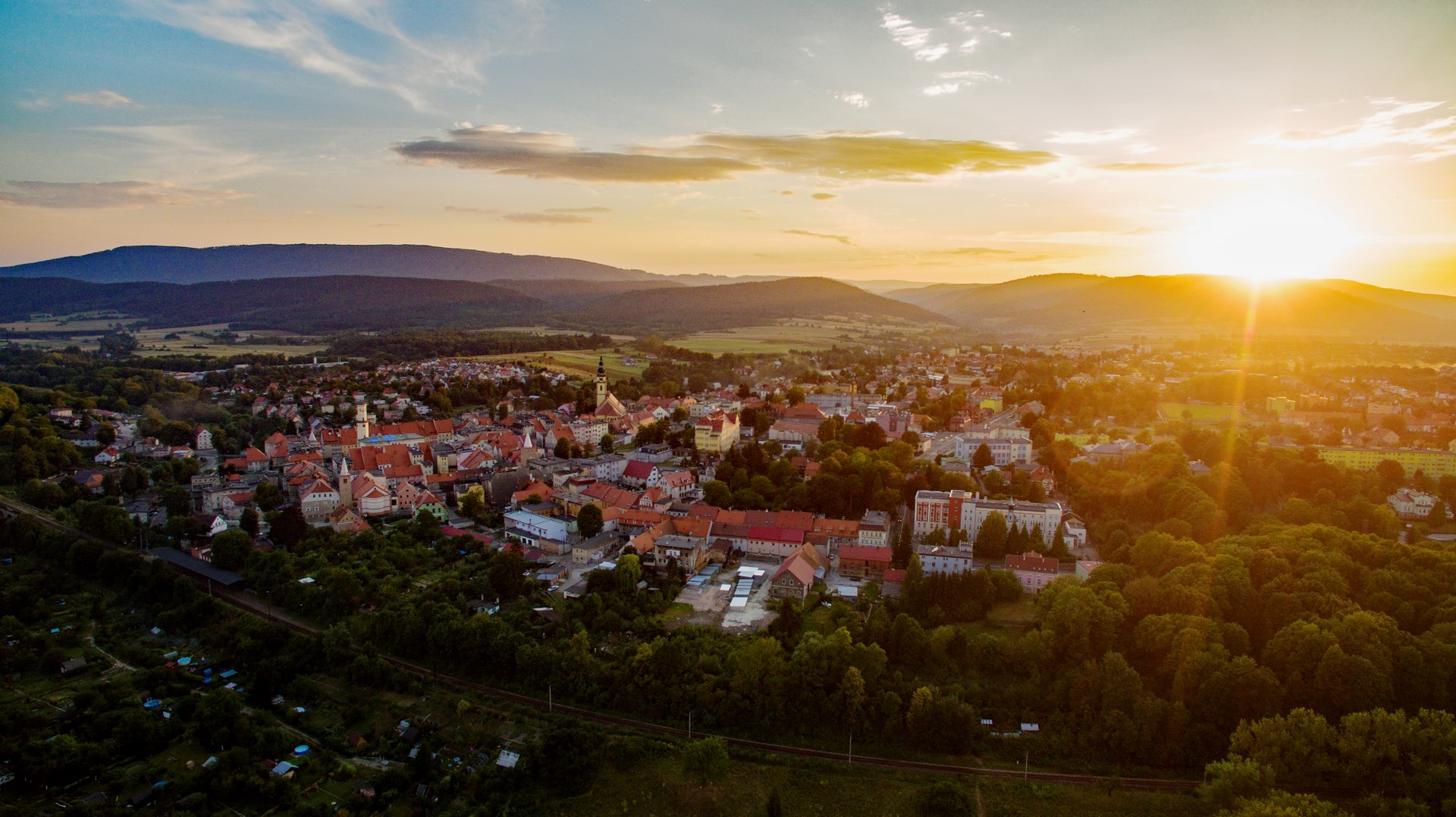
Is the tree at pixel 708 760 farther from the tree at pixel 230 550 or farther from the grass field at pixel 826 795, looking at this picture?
the tree at pixel 230 550

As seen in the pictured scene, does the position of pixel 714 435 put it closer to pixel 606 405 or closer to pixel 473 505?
pixel 606 405

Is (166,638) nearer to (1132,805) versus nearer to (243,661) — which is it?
(243,661)

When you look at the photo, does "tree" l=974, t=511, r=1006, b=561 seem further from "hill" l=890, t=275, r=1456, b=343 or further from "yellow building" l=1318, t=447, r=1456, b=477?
"hill" l=890, t=275, r=1456, b=343

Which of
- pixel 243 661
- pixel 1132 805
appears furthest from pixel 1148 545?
pixel 243 661

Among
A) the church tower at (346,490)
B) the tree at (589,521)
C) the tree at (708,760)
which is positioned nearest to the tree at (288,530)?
the church tower at (346,490)

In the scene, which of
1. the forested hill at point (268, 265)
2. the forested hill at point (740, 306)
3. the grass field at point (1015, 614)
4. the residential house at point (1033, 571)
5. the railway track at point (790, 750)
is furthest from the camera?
the forested hill at point (268, 265)

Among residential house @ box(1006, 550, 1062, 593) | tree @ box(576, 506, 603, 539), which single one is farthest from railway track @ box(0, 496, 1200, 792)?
tree @ box(576, 506, 603, 539)
